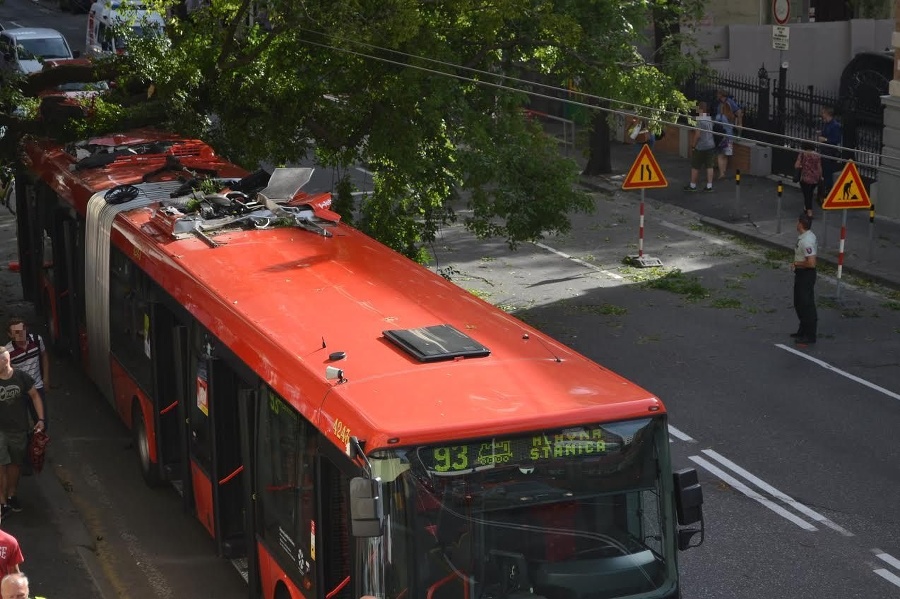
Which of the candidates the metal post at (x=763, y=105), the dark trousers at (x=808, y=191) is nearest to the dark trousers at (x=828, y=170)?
the dark trousers at (x=808, y=191)

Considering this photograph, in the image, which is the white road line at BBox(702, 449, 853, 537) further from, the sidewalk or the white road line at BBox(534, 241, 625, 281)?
the sidewalk

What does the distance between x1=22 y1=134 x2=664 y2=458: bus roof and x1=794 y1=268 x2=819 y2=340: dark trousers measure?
23.3 ft

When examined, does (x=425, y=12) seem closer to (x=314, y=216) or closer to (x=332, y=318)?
(x=314, y=216)

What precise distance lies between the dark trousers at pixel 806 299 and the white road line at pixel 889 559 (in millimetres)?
6129

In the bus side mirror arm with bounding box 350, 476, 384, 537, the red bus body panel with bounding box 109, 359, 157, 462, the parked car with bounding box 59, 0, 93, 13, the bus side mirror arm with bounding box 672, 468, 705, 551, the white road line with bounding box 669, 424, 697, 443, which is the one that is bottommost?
the white road line with bounding box 669, 424, 697, 443

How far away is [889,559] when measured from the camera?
10883mm

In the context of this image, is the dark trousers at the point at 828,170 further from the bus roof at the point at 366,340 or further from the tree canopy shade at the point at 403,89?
the bus roof at the point at 366,340

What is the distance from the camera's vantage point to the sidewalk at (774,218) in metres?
21.1

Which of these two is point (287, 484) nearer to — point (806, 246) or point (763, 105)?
point (806, 246)

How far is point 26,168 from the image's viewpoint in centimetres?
1727

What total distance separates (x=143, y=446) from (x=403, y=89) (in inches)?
223

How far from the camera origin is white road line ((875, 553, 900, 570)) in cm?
1078

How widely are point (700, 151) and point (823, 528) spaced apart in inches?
623

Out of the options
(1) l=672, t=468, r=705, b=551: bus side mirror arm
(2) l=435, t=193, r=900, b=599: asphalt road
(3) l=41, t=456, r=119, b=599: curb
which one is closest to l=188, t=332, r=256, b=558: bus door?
(3) l=41, t=456, r=119, b=599: curb
